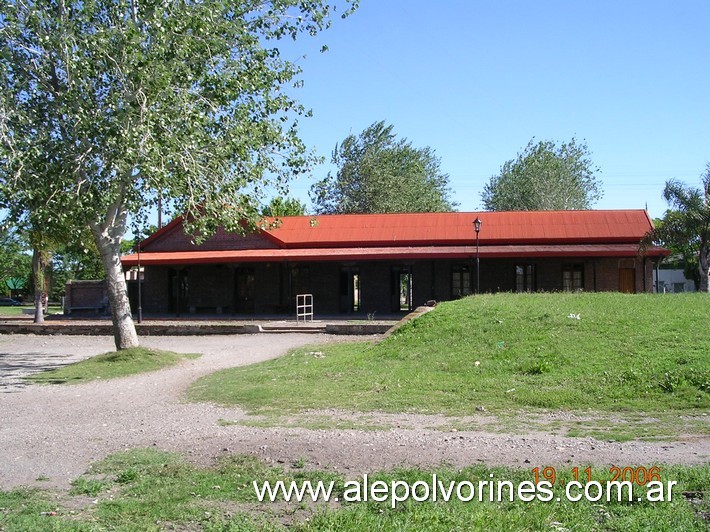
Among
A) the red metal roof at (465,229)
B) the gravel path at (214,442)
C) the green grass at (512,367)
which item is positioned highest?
the red metal roof at (465,229)

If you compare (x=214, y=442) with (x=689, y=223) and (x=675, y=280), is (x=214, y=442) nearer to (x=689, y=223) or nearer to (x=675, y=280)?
(x=689, y=223)

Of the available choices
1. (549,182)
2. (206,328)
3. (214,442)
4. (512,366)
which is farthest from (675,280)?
(214,442)

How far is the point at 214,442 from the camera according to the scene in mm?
8289

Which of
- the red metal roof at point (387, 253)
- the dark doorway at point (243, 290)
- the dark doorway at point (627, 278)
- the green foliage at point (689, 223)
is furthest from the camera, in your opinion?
the dark doorway at point (243, 290)

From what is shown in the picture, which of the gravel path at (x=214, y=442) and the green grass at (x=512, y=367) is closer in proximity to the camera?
the gravel path at (x=214, y=442)

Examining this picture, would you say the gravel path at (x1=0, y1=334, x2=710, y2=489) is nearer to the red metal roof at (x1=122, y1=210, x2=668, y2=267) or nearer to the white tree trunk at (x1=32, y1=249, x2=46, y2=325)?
the white tree trunk at (x1=32, y1=249, x2=46, y2=325)

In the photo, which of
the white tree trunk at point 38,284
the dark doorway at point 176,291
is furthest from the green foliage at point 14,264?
the white tree trunk at point 38,284

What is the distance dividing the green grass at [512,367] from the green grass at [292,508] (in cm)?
355

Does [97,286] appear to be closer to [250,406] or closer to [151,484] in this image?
[250,406]

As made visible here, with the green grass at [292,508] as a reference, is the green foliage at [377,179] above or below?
above

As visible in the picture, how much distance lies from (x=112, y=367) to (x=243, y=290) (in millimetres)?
20060

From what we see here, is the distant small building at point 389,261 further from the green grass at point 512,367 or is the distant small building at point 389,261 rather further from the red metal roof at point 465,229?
the green grass at point 512,367

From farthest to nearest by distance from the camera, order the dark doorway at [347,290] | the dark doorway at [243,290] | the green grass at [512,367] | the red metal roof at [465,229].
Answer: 1. the dark doorway at [243,290]
2. the dark doorway at [347,290]
3. the red metal roof at [465,229]
4. the green grass at [512,367]

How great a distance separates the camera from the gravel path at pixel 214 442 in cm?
704
